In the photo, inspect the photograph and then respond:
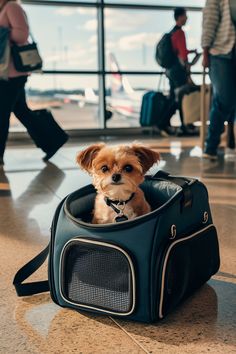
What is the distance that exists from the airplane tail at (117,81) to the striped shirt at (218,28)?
331 cm

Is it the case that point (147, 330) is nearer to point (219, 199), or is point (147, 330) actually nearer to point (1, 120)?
point (219, 199)

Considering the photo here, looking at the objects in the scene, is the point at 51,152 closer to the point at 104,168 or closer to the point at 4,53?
the point at 4,53

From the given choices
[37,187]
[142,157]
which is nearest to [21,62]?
[37,187]

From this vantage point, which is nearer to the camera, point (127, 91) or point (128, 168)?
point (128, 168)

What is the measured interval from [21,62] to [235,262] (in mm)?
2905

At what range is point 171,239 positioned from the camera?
64.1 inches

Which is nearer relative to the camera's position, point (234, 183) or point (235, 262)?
point (235, 262)

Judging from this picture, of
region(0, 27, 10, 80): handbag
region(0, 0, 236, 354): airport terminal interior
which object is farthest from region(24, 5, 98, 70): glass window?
region(0, 27, 10, 80): handbag

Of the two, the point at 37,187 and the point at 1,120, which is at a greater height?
the point at 1,120

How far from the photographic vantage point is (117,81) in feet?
25.2

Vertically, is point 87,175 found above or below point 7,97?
below

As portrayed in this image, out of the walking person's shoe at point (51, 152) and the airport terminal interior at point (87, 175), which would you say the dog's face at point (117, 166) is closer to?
the airport terminal interior at point (87, 175)

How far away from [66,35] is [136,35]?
118 cm

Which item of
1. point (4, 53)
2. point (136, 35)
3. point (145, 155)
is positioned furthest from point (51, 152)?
point (136, 35)
